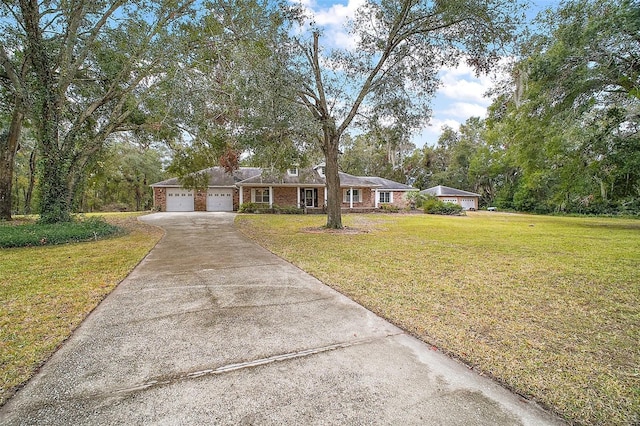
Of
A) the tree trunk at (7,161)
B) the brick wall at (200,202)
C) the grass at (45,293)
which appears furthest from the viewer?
the brick wall at (200,202)

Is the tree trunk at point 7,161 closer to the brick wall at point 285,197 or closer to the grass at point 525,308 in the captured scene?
the brick wall at point 285,197

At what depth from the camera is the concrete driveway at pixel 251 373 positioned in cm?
189

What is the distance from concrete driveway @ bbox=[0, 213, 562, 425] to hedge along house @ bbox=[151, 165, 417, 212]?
→ 19.7 m

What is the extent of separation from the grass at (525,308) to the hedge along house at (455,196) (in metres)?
29.4

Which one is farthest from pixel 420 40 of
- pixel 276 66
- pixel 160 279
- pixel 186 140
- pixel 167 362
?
pixel 167 362

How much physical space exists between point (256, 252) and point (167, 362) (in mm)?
4955

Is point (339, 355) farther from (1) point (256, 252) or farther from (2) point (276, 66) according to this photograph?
(2) point (276, 66)

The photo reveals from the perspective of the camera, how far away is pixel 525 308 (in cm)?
376

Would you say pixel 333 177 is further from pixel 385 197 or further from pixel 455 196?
pixel 455 196

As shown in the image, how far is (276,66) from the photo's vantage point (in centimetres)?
962

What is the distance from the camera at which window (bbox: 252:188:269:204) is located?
2420 centimetres

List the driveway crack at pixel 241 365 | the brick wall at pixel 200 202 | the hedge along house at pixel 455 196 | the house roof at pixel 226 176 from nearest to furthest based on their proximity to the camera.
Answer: the driveway crack at pixel 241 365, the brick wall at pixel 200 202, the house roof at pixel 226 176, the hedge along house at pixel 455 196

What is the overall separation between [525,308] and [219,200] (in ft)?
79.7

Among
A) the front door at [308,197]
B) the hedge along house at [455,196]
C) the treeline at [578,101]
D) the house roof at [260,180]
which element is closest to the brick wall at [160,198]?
the house roof at [260,180]
